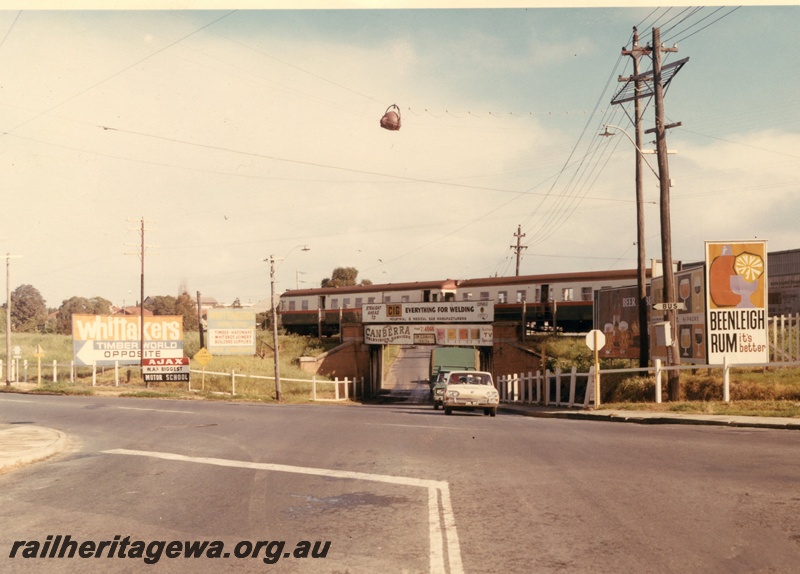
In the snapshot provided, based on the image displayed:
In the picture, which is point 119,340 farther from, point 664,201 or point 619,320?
point 664,201

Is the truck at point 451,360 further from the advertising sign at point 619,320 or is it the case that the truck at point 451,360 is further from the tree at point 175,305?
the tree at point 175,305

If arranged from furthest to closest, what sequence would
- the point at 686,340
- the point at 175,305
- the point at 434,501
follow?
the point at 175,305 → the point at 686,340 → the point at 434,501

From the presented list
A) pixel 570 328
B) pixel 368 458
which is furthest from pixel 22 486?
pixel 570 328

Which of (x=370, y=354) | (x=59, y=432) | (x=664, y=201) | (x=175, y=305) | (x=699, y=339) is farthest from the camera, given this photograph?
(x=175, y=305)

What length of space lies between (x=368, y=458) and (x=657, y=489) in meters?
4.71

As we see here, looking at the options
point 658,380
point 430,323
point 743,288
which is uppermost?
point 743,288

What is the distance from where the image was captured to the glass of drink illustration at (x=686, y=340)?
984 inches

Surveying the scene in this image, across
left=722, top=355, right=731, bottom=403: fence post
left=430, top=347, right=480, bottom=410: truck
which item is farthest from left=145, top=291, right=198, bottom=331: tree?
left=722, top=355, right=731, bottom=403: fence post

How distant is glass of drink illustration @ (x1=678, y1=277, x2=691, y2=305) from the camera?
25.3m

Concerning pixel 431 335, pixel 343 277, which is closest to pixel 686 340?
pixel 431 335

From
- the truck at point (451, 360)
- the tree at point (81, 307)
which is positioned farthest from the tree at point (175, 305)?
the truck at point (451, 360)

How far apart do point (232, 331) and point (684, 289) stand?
37404mm

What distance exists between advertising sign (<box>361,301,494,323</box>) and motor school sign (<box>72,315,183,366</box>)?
1416cm

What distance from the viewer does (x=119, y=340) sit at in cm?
4931
